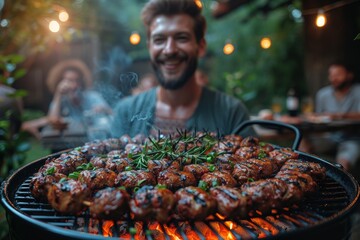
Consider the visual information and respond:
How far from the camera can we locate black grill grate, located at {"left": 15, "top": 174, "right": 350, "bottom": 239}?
1.57 meters

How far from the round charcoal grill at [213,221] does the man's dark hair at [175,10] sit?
7.62 feet

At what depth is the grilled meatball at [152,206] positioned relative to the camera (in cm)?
160

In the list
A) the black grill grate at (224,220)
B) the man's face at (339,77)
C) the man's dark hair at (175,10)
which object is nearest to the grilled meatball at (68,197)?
the black grill grate at (224,220)

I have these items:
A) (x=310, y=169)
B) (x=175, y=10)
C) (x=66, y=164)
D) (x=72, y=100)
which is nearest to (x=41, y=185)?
(x=66, y=164)

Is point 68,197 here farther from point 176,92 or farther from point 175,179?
point 176,92

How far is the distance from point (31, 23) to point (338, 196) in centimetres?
455

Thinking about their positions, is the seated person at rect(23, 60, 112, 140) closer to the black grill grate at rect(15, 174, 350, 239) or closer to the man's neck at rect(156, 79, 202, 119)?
the man's neck at rect(156, 79, 202, 119)

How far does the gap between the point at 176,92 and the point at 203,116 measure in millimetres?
465

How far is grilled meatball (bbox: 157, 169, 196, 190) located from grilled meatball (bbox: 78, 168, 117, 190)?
A: 1.04 feet

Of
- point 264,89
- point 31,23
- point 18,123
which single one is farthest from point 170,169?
point 264,89

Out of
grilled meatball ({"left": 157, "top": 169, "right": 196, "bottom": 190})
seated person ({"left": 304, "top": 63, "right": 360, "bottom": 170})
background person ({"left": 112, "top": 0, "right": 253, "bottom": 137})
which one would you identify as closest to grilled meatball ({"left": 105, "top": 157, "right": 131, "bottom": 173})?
grilled meatball ({"left": 157, "top": 169, "right": 196, "bottom": 190})

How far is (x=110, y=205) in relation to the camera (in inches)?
63.9

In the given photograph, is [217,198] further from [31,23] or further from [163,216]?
[31,23]

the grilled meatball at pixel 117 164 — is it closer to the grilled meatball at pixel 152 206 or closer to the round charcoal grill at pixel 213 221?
the round charcoal grill at pixel 213 221
